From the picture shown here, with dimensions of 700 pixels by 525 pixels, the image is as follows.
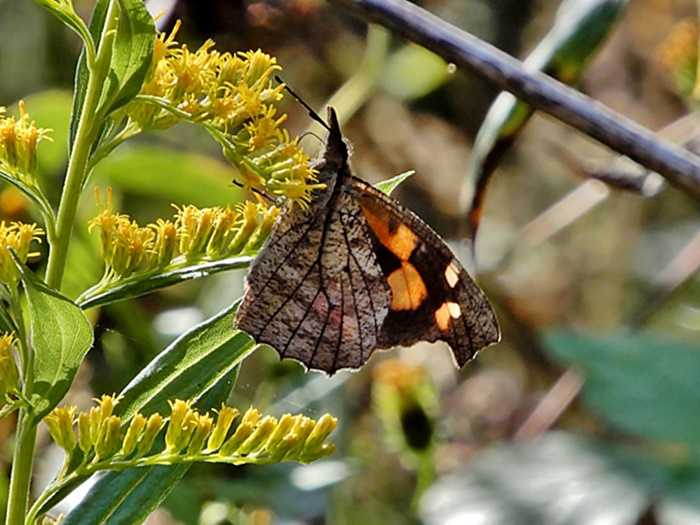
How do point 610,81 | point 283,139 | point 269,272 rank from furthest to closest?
point 610,81, point 269,272, point 283,139

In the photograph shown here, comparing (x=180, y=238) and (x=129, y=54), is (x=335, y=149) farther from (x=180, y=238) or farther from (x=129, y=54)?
(x=129, y=54)

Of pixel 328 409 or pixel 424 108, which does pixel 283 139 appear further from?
pixel 424 108

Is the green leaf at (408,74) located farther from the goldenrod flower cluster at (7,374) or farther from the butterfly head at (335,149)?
the goldenrod flower cluster at (7,374)

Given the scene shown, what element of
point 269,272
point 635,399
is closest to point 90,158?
point 269,272

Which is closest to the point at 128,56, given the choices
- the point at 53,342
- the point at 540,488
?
the point at 53,342

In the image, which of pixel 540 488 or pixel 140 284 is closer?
pixel 140 284

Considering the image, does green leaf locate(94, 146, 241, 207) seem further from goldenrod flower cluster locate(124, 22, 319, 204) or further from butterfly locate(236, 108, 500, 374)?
goldenrod flower cluster locate(124, 22, 319, 204)

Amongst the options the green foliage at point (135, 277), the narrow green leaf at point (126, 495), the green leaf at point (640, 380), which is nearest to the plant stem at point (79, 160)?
the green foliage at point (135, 277)
